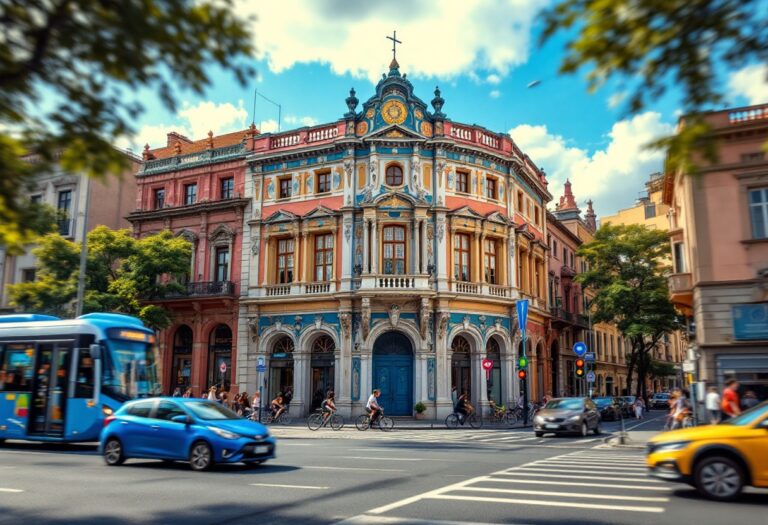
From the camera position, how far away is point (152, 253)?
32656 millimetres

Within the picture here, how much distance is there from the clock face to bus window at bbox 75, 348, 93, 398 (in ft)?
70.1

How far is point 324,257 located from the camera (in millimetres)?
35031

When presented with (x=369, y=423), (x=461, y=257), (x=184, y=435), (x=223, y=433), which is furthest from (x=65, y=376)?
(x=461, y=257)

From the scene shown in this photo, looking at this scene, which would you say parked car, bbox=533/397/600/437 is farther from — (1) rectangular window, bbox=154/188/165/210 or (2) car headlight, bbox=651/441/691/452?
(1) rectangular window, bbox=154/188/165/210

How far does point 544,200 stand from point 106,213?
28.9m

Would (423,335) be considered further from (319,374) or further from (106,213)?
(106,213)

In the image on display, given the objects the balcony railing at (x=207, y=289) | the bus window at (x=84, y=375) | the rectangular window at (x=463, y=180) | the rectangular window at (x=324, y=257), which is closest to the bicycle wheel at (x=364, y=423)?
the rectangular window at (x=324, y=257)

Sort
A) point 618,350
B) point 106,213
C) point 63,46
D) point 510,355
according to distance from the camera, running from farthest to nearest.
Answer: point 618,350 → point 106,213 → point 510,355 → point 63,46

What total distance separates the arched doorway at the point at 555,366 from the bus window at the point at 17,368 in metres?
36.0

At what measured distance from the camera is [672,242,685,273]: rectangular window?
27.7 metres

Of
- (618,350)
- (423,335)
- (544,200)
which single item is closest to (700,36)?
(423,335)

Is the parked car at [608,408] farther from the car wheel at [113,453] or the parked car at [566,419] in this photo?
the car wheel at [113,453]

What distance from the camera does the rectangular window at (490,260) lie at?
116 feet

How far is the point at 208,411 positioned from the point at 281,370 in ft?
73.1
